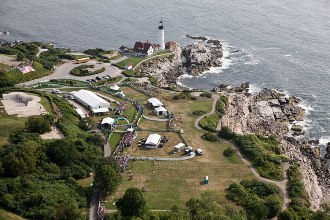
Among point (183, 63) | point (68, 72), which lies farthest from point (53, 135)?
point (183, 63)

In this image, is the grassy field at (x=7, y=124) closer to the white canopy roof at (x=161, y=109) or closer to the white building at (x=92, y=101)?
the white building at (x=92, y=101)

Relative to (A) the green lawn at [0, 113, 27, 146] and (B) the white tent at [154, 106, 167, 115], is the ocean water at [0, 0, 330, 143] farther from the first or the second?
(A) the green lawn at [0, 113, 27, 146]

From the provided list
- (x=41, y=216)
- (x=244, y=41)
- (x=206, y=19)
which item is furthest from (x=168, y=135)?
(x=206, y=19)

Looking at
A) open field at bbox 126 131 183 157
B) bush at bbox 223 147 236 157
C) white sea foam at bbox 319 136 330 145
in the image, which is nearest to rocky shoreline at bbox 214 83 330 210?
white sea foam at bbox 319 136 330 145

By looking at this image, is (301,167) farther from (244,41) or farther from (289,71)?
(244,41)

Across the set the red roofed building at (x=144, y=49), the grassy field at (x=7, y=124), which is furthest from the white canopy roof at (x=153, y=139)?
the red roofed building at (x=144, y=49)
